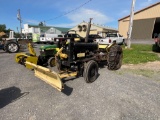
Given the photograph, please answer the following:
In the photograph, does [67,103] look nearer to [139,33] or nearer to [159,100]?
[159,100]

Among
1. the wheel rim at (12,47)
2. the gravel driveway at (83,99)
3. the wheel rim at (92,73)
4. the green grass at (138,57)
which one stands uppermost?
the wheel rim at (12,47)

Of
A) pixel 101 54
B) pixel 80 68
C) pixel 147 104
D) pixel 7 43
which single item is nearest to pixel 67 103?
pixel 80 68

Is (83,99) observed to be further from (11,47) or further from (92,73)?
(11,47)

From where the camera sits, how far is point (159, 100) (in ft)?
10.6

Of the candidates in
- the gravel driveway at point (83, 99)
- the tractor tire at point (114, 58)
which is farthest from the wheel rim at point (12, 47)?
the tractor tire at point (114, 58)

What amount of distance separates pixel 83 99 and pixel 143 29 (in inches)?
1124

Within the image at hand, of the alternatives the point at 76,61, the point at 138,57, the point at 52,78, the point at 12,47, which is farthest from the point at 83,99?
the point at 12,47

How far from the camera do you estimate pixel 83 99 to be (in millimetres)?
3336

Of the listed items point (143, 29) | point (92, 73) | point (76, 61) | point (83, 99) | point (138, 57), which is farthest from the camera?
point (143, 29)

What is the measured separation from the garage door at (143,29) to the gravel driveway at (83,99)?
83.9 feet

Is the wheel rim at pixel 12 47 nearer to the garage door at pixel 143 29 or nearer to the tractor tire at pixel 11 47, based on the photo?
the tractor tire at pixel 11 47

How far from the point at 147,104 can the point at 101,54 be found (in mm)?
2704

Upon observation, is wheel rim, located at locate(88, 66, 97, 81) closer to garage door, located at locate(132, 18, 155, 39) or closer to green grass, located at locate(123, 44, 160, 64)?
green grass, located at locate(123, 44, 160, 64)

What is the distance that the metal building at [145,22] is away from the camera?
25009 mm
